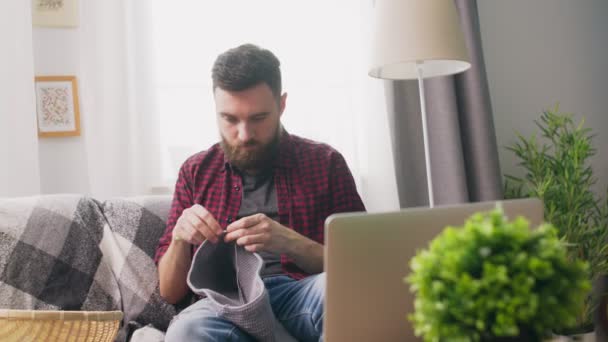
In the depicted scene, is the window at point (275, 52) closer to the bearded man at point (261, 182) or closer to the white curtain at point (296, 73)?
the white curtain at point (296, 73)

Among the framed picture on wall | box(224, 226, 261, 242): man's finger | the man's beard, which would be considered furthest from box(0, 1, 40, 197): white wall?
box(224, 226, 261, 242): man's finger

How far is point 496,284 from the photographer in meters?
0.69

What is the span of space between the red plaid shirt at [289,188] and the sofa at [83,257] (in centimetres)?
10

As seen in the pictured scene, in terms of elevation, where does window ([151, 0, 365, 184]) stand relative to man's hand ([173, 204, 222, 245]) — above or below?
above

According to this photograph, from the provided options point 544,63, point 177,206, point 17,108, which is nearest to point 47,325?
point 177,206

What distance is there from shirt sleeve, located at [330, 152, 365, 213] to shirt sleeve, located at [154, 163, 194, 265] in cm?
44

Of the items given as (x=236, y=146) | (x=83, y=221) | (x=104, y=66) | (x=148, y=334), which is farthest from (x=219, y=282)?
(x=104, y=66)

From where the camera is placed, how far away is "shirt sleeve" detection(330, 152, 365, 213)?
1.94 metres

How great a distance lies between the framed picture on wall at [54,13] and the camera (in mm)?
2395

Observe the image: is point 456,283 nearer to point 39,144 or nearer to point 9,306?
point 9,306

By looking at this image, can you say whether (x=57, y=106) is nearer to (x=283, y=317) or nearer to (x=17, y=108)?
(x=17, y=108)

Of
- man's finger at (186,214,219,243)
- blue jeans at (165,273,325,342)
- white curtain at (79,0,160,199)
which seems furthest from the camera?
white curtain at (79,0,160,199)

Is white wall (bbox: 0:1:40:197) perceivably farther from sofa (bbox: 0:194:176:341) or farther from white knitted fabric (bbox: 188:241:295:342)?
white knitted fabric (bbox: 188:241:295:342)

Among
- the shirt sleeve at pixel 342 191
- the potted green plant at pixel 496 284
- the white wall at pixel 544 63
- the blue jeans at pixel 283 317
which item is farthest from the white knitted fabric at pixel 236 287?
the white wall at pixel 544 63
